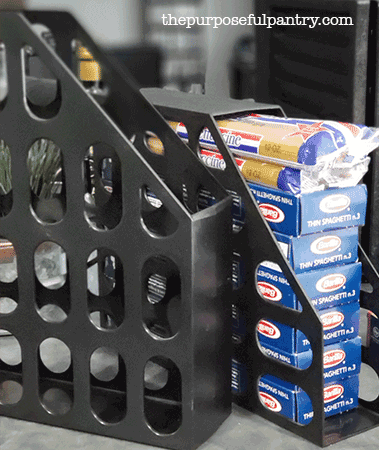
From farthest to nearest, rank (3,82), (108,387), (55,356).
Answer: (55,356) < (108,387) < (3,82)

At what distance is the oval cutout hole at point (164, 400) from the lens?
75cm

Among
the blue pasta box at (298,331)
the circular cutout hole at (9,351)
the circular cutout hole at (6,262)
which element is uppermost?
the circular cutout hole at (6,262)

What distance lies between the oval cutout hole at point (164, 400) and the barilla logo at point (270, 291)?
14cm

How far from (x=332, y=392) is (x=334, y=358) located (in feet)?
0.14

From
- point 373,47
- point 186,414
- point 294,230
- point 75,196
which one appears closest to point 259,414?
point 186,414

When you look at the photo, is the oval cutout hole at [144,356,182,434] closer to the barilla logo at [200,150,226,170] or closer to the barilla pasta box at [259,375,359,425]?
the barilla pasta box at [259,375,359,425]

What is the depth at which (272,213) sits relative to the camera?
76 centimetres

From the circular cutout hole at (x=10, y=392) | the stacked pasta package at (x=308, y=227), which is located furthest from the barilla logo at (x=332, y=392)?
the circular cutout hole at (x=10, y=392)

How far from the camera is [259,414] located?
2.64 ft

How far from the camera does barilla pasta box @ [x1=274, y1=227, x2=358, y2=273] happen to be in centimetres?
74

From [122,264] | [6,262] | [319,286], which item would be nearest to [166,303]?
[122,264]

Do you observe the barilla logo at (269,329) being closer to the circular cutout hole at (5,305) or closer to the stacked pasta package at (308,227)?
the stacked pasta package at (308,227)

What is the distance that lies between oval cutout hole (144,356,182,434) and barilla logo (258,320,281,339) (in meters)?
0.11

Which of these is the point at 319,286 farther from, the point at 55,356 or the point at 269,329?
the point at 55,356
